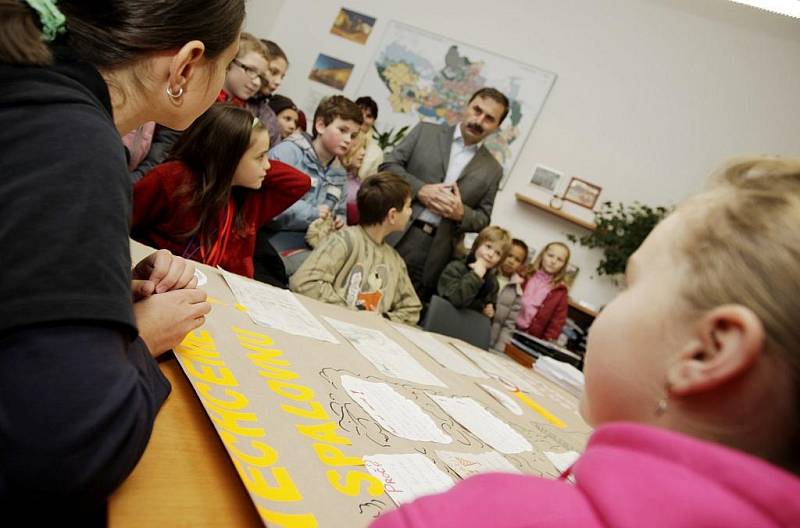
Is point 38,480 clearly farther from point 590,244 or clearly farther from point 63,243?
point 590,244

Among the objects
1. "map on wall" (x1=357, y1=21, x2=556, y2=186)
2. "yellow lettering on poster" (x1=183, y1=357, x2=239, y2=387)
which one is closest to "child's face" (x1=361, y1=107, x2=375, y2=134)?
"map on wall" (x1=357, y1=21, x2=556, y2=186)

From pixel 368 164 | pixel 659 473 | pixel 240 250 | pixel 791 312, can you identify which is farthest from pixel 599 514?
pixel 368 164

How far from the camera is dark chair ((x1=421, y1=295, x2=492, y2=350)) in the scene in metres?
2.37

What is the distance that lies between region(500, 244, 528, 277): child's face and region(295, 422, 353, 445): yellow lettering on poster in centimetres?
333

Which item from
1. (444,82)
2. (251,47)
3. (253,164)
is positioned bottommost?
(253,164)

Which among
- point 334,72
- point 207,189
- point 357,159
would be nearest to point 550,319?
point 357,159

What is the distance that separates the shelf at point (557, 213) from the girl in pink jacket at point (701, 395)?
4.04 m

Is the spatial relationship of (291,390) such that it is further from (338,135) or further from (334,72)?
(334,72)

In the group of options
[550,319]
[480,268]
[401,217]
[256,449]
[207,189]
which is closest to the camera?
[256,449]

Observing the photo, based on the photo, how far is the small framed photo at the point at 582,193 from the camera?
4398mm

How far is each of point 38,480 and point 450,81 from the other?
14.4 ft

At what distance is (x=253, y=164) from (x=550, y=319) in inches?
110

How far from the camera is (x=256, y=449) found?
1.96 ft

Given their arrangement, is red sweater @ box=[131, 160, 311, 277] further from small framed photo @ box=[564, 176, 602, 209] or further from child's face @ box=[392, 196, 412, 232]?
small framed photo @ box=[564, 176, 602, 209]
